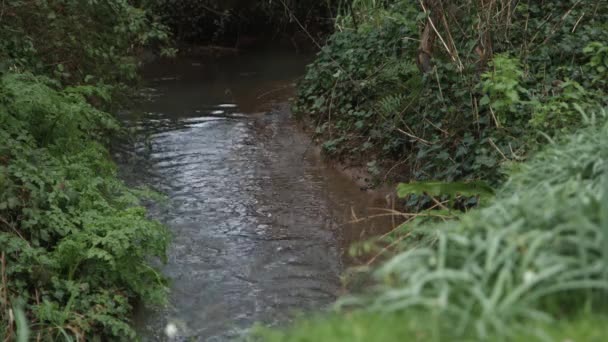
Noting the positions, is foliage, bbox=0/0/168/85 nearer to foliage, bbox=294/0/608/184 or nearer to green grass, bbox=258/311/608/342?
foliage, bbox=294/0/608/184

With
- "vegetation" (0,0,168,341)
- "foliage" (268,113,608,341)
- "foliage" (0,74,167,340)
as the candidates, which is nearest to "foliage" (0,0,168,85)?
"vegetation" (0,0,168,341)

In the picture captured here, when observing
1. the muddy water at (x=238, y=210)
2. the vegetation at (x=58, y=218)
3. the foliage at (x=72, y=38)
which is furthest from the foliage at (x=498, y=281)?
the foliage at (x=72, y=38)

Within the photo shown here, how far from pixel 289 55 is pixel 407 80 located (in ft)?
38.9

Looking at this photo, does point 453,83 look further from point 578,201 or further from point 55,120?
point 578,201

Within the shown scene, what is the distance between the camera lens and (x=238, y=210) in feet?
29.3

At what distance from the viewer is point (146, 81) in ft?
58.8

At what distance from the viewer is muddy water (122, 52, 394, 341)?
6.57 metres

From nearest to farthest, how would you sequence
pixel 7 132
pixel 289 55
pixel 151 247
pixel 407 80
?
1. pixel 151 247
2. pixel 7 132
3. pixel 407 80
4. pixel 289 55

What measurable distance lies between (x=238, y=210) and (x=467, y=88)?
2.85 meters

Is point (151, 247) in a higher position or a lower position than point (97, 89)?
lower

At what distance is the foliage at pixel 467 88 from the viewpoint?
7352mm

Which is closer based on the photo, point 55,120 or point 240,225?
point 55,120

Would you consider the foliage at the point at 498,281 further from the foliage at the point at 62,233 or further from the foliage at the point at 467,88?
the foliage at the point at 467,88

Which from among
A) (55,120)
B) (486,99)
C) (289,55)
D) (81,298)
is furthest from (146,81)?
(81,298)
